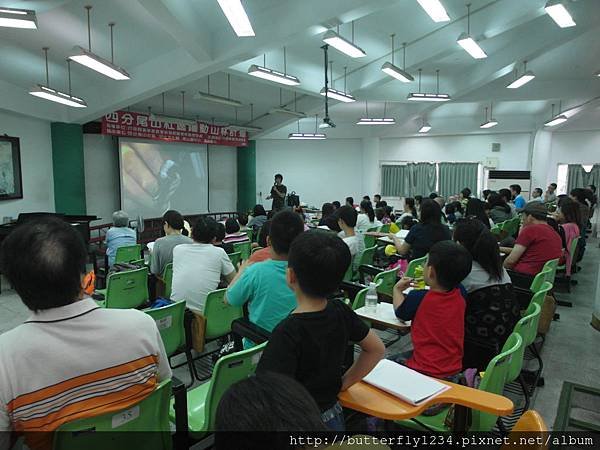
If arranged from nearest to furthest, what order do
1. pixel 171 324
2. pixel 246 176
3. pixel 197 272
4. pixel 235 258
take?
pixel 171 324 → pixel 197 272 → pixel 235 258 → pixel 246 176

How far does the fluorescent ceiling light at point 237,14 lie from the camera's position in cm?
378

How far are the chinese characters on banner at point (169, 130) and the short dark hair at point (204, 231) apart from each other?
6115mm

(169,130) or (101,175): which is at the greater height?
(169,130)

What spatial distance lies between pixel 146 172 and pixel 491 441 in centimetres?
904

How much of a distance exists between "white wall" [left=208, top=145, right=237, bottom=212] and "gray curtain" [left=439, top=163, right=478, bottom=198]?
664 cm

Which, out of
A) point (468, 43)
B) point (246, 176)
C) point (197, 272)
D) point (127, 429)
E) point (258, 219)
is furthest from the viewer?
point (246, 176)

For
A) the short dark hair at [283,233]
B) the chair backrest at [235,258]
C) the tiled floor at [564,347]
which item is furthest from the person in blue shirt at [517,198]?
the short dark hair at [283,233]

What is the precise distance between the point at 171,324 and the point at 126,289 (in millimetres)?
1138

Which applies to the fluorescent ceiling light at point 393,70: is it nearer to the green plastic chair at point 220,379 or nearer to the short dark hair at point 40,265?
the green plastic chair at point 220,379

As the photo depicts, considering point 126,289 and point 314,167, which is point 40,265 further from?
point 314,167

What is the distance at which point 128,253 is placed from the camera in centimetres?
493

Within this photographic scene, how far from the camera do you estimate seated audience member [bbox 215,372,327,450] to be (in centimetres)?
65

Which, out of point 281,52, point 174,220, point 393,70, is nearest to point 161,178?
point 281,52

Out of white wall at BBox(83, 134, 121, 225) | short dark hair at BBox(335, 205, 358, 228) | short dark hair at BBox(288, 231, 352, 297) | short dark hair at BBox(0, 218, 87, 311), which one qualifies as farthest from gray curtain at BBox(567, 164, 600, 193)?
short dark hair at BBox(0, 218, 87, 311)
